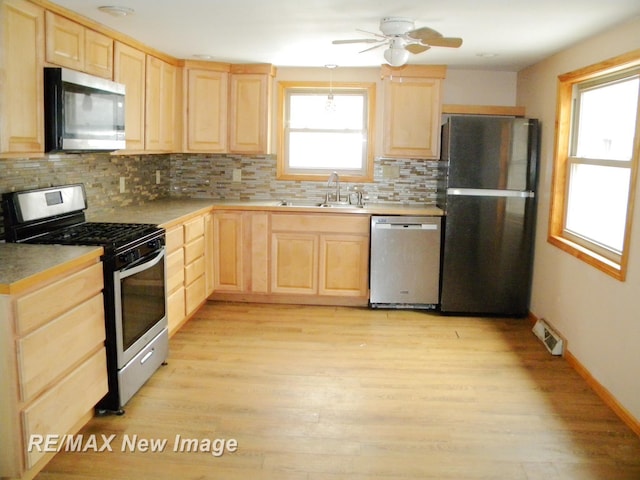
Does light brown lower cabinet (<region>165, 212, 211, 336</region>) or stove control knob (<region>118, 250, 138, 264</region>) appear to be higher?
stove control knob (<region>118, 250, 138, 264</region>)

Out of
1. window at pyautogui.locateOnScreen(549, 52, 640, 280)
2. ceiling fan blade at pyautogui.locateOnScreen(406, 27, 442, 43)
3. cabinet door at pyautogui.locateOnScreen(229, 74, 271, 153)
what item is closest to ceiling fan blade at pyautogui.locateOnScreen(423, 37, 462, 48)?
ceiling fan blade at pyautogui.locateOnScreen(406, 27, 442, 43)

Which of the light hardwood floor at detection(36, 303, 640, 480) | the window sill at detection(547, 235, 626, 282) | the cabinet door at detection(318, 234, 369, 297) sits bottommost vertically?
the light hardwood floor at detection(36, 303, 640, 480)

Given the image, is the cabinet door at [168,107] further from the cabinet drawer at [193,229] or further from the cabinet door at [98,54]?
the cabinet door at [98,54]

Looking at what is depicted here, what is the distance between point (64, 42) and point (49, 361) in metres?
1.76

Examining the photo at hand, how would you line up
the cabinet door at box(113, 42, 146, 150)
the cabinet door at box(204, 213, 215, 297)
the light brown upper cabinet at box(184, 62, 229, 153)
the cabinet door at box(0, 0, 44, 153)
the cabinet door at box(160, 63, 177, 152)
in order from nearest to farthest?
the cabinet door at box(0, 0, 44, 153) < the cabinet door at box(113, 42, 146, 150) < the cabinet door at box(160, 63, 177, 152) < the cabinet door at box(204, 213, 215, 297) < the light brown upper cabinet at box(184, 62, 229, 153)

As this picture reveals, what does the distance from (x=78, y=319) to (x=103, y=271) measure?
1.04 feet

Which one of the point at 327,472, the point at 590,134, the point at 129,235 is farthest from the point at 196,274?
the point at 590,134

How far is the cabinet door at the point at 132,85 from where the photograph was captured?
3.83 metres

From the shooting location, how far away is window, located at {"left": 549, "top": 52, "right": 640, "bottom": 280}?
129 inches

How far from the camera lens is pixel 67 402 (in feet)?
8.31

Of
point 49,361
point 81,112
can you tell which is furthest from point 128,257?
point 81,112

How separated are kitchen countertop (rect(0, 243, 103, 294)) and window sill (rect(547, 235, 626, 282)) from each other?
8.90ft

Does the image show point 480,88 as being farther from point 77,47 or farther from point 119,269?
point 119,269

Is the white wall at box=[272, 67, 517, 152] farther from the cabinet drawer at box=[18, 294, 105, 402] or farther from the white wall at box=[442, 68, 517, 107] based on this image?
the cabinet drawer at box=[18, 294, 105, 402]
